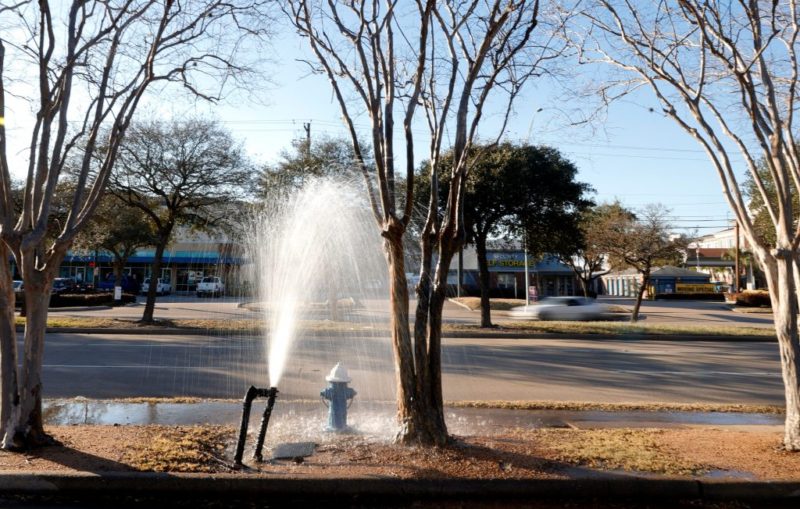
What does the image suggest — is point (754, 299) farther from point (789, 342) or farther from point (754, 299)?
point (789, 342)

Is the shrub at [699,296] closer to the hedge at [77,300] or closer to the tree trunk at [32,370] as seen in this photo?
the hedge at [77,300]

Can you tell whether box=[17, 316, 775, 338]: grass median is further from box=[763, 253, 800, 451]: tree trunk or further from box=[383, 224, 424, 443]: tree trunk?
box=[763, 253, 800, 451]: tree trunk

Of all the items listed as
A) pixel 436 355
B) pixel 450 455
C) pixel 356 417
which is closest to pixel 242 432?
pixel 450 455

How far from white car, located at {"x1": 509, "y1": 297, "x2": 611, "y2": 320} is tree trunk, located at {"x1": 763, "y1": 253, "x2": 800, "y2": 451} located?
24.2 meters

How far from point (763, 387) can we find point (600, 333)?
10790 mm

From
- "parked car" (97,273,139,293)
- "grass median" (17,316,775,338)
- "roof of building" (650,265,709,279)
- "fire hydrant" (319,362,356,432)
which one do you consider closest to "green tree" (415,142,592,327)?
"grass median" (17,316,775,338)

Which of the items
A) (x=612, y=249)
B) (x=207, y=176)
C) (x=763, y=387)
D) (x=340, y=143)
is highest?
(x=340, y=143)

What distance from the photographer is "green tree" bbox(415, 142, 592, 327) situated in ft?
72.9

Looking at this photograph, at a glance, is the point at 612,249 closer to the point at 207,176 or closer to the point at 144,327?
the point at 207,176

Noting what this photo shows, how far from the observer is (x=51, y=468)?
5352 mm

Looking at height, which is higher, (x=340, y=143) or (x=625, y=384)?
(x=340, y=143)

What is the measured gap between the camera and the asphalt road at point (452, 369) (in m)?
10.4

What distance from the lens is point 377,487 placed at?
5180mm

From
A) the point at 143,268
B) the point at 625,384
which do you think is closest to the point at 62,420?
the point at 625,384
